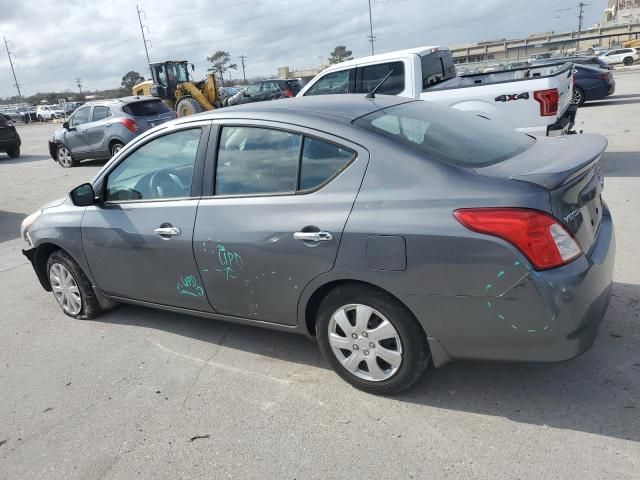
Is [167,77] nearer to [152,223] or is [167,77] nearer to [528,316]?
[152,223]

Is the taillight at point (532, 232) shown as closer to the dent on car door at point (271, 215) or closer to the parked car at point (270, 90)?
the dent on car door at point (271, 215)

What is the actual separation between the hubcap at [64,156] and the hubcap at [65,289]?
11795 millimetres

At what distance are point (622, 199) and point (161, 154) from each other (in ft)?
18.1

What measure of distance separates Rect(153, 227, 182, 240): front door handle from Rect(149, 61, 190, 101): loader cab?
857 inches

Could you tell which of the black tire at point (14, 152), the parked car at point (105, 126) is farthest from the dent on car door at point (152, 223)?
the black tire at point (14, 152)

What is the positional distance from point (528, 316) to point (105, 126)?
13.5m

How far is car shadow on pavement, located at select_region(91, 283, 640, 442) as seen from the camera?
2775 mm

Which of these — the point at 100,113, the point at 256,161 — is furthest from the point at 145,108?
the point at 256,161

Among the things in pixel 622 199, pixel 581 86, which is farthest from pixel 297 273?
pixel 581 86

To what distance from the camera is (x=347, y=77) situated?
8.40 m

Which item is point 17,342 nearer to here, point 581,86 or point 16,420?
point 16,420

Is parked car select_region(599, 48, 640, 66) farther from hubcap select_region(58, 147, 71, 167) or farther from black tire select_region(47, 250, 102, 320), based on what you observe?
black tire select_region(47, 250, 102, 320)

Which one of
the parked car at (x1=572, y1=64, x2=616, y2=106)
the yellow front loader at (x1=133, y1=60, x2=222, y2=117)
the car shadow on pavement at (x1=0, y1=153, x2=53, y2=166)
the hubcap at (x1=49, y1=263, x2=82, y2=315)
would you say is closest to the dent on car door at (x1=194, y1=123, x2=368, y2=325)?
the hubcap at (x1=49, y1=263, x2=82, y2=315)

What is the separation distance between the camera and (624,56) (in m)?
45.6
